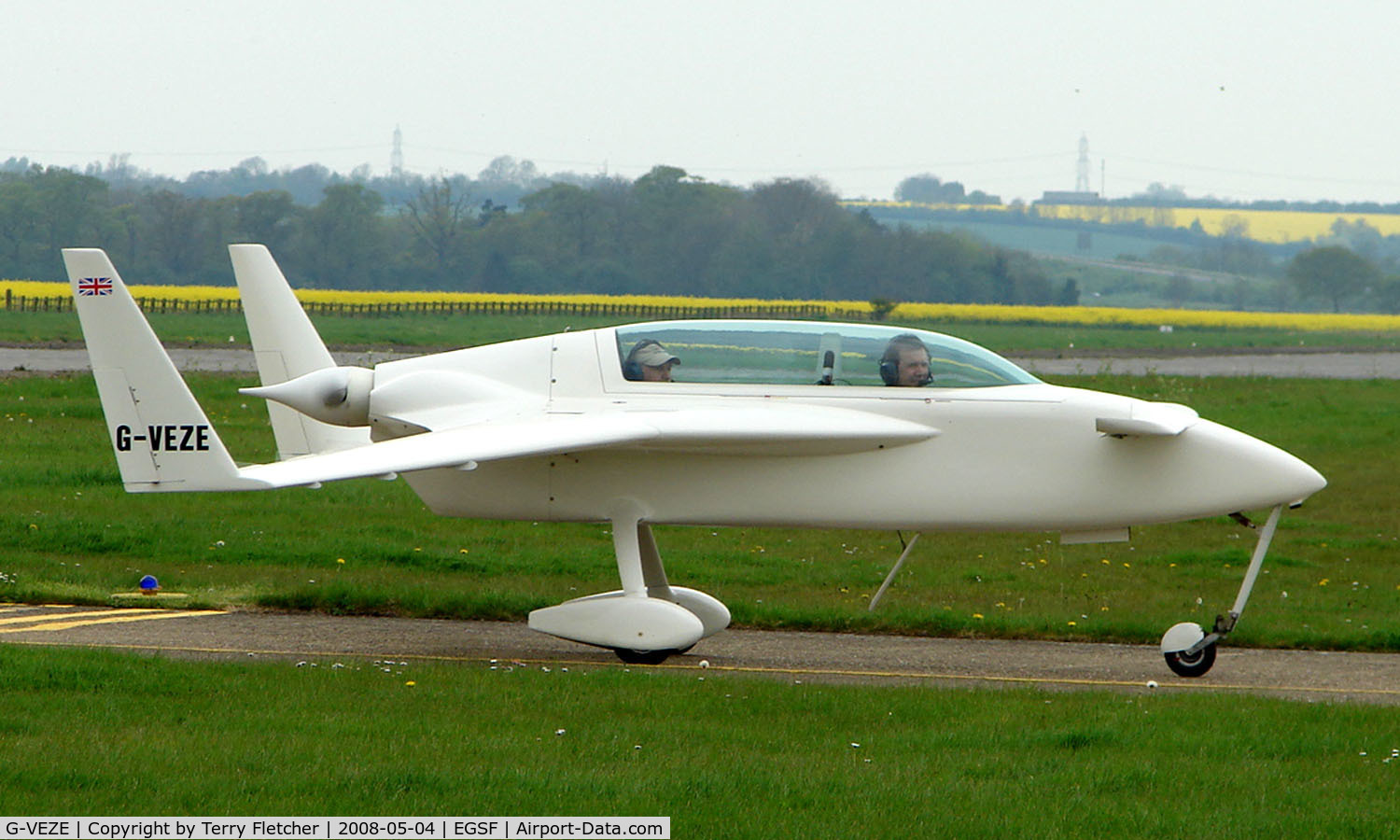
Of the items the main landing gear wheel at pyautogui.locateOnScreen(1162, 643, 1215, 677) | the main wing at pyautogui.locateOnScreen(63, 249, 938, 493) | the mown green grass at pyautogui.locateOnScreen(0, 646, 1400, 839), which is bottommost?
the main landing gear wheel at pyautogui.locateOnScreen(1162, 643, 1215, 677)

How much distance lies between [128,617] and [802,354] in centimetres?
514

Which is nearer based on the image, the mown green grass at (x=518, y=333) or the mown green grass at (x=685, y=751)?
the mown green grass at (x=685, y=751)

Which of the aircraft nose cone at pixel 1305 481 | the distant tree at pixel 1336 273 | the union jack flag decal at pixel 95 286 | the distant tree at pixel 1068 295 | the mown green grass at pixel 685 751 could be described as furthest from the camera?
the distant tree at pixel 1068 295

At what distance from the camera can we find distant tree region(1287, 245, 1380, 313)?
3474 inches

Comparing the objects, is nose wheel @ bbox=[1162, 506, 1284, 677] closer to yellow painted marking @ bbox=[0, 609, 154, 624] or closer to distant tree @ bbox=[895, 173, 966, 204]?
yellow painted marking @ bbox=[0, 609, 154, 624]

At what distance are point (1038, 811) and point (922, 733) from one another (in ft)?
4.88

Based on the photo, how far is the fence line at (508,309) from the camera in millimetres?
71312

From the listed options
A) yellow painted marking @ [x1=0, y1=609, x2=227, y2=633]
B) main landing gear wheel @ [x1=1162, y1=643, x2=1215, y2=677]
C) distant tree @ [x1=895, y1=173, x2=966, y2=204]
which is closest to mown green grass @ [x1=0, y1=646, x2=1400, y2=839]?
main landing gear wheel @ [x1=1162, y1=643, x2=1215, y2=677]

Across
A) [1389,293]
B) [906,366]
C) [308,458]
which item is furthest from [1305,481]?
[1389,293]

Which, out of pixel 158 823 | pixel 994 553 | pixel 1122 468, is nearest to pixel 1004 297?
pixel 994 553

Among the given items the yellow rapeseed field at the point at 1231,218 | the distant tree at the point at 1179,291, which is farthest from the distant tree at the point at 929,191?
the distant tree at the point at 1179,291

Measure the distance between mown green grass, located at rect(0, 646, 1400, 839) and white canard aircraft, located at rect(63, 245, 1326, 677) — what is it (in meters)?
1.49

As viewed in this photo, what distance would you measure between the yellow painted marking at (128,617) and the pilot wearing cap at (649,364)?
3.68 metres

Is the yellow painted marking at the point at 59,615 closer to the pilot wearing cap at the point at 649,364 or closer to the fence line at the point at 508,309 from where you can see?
the pilot wearing cap at the point at 649,364
